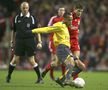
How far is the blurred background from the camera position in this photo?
27594mm

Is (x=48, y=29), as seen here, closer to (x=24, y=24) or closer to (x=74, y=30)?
(x=74, y=30)

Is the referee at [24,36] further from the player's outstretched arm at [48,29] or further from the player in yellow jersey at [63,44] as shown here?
the player's outstretched arm at [48,29]

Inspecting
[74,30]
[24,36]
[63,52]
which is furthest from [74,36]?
[63,52]

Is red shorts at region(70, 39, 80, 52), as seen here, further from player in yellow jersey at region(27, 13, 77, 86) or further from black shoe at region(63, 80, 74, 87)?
black shoe at region(63, 80, 74, 87)

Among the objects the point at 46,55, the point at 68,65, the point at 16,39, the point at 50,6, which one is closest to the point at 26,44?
the point at 16,39

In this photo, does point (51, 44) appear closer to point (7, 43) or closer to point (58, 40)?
point (58, 40)

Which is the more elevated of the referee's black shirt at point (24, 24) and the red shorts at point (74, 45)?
the referee's black shirt at point (24, 24)

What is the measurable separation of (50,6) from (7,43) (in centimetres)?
333

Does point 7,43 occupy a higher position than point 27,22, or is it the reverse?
point 27,22

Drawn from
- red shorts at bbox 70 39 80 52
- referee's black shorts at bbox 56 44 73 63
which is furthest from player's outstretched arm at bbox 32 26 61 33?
red shorts at bbox 70 39 80 52

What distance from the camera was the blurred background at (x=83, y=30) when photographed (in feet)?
90.5

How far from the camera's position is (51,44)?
1856 cm

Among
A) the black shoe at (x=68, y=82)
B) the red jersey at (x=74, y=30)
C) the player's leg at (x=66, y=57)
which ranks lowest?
the black shoe at (x=68, y=82)

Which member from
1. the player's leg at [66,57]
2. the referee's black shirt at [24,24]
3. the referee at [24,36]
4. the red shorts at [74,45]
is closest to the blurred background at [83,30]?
the referee at [24,36]
